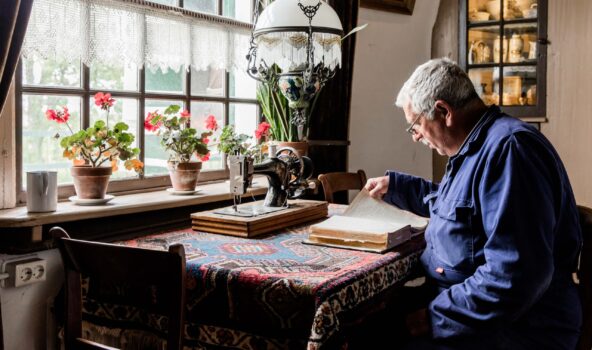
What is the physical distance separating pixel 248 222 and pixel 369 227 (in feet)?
1.35

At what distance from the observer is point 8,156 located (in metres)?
2.05

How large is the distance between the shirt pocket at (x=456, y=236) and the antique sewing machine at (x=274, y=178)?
26.5 inches

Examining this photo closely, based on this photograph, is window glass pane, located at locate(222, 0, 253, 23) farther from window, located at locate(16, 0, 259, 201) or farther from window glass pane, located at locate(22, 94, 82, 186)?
window glass pane, located at locate(22, 94, 82, 186)

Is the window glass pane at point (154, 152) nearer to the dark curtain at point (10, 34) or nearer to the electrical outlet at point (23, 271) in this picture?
the electrical outlet at point (23, 271)

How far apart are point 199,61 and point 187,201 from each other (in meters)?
0.75

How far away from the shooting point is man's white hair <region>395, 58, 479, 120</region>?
183 centimetres

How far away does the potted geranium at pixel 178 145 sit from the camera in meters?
2.54

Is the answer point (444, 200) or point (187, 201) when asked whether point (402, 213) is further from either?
point (187, 201)

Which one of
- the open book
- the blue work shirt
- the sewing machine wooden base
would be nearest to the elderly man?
the blue work shirt

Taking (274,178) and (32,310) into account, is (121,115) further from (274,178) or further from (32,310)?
(32,310)

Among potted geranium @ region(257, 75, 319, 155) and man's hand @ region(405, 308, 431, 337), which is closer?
man's hand @ region(405, 308, 431, 337)

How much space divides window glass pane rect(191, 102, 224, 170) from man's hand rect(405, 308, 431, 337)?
1565 mm

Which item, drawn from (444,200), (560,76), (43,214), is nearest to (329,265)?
(444,200)

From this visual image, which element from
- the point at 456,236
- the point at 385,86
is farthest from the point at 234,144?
the point at 385,86
